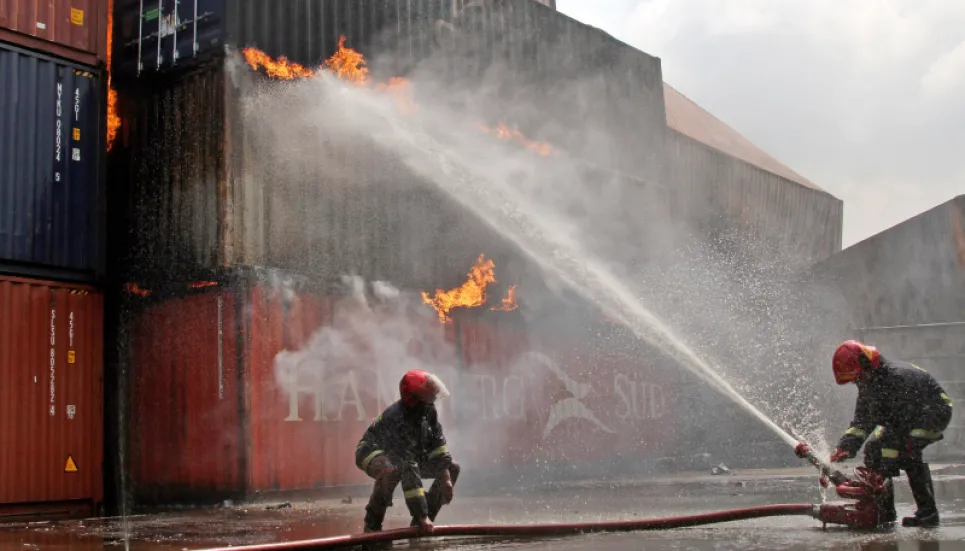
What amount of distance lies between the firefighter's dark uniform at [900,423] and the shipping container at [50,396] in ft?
35.5

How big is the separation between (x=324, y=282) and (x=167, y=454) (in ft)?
11.2

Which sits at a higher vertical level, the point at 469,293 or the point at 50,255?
the point at 50,255

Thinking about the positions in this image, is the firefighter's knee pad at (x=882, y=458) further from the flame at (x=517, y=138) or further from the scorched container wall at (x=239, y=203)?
the flame at (x=517, y=138)

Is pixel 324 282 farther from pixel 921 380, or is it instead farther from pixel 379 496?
pixel 921 380

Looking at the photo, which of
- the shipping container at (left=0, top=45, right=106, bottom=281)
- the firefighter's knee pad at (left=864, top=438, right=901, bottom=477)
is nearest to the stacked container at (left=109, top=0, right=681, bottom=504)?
the shipping container at (left=0, top=45, right=106, bottom=281)

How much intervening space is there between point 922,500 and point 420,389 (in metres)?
4.19

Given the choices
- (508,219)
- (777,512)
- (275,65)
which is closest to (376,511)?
(777,512)

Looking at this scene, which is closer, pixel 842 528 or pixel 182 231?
pixel 842 528

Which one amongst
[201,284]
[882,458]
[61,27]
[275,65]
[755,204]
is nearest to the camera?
[882,458]

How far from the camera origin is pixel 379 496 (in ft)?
23.6

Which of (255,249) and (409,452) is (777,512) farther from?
(255,249)

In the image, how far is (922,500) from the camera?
7.77 metres

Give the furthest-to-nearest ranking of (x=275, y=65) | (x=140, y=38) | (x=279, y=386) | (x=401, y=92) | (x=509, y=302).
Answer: (x=509, y=302)
(x=401, y=92)
(x=140, y=38)
(x=275, y=65)
(x=279, y=386)

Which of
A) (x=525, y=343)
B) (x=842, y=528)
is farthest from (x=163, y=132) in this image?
(x=842, y=528)
